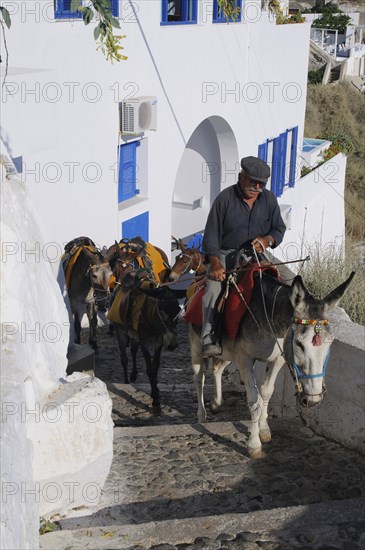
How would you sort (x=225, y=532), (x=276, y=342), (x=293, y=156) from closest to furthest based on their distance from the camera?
(x=225, y=532) < (x=276, y=342) < (x=293, y=156)

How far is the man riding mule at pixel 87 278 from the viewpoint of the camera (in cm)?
1106

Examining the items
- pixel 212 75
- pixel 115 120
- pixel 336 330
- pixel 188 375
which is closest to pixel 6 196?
pixel 336 330

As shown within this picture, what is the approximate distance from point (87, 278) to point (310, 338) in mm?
5775

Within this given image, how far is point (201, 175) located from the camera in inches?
738

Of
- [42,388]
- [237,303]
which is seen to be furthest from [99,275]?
[42,388]

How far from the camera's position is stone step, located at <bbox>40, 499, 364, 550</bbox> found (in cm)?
508

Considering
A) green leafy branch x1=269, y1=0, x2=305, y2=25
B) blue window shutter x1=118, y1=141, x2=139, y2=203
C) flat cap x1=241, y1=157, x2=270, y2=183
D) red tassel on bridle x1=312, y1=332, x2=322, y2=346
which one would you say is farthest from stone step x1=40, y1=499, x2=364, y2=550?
green leafy branch x1=269, y1=0, x2=305, y2=25

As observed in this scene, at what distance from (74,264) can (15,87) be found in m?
3.68

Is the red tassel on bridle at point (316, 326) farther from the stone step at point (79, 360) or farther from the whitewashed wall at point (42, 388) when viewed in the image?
the stone step at point (79, 360)

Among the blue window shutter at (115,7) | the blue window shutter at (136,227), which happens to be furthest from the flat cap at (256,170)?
the blue window shutter at (136,227)

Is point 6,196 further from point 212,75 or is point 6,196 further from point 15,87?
point 212,75

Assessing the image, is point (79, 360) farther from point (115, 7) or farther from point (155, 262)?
point (115, 7)

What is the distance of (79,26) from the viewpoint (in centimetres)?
1173

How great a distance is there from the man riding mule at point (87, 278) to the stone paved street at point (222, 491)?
7.67ft
